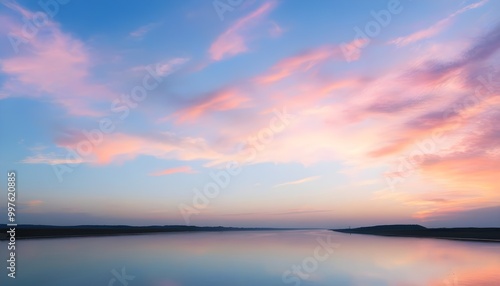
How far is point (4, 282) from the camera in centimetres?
2112

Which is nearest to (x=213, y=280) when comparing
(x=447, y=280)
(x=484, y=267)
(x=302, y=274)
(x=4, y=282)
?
(x=302, y=274)

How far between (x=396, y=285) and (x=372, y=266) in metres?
9.40

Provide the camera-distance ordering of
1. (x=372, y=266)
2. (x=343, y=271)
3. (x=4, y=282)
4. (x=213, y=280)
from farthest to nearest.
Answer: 1. (x=372, y=266)
2. (x=343, y=271)
3. (x=213, y=280)
4. (x=4, y=282)

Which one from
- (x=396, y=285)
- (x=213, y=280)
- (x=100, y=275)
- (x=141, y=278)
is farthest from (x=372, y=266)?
(x=100, y=275)

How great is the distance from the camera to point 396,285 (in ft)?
69.6

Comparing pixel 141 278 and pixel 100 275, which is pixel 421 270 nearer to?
pixel 141 278

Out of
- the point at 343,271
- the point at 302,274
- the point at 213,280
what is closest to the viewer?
the point at 213,280

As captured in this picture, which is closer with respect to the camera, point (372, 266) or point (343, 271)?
point (343, 271)

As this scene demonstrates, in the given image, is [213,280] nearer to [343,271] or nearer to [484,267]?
[343,271]

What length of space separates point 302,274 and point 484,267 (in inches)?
524

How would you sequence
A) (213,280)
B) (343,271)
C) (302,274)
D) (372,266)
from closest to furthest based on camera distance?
(213,280), (302,274), (343,271), (372,266)

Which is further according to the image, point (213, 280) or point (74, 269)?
point (74, 269)

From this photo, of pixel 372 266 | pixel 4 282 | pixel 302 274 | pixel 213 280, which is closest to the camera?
pixel 4 282

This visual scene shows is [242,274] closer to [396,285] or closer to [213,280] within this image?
[213,280]
